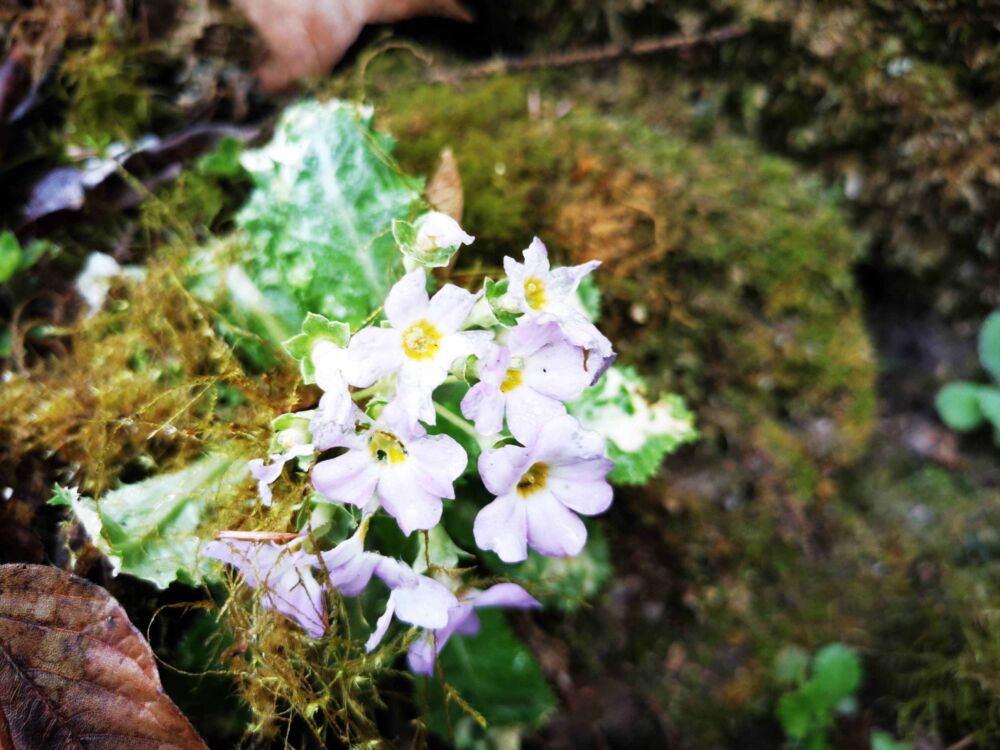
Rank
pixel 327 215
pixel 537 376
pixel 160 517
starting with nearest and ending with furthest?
pixel 537 376 < pixel 160 517 < pixel 327 215

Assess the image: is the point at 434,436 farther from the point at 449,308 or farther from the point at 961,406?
the point at 961,406

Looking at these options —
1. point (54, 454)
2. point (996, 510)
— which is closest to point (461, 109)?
point (54, 454)

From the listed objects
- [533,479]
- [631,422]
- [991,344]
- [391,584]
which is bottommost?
[991,344]

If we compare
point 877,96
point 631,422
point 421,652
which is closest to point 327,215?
point 631,422

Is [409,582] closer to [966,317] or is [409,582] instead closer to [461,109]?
[461,109]

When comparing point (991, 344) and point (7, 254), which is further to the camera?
point (991, 344)

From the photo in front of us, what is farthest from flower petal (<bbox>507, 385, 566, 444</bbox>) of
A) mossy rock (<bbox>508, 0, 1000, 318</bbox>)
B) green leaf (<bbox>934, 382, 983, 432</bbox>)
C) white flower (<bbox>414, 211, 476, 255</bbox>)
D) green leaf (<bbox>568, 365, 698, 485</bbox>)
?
green leaf (<bbox>934, 382, 983, 432</bbox>)
